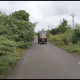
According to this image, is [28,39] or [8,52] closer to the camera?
[8,52]

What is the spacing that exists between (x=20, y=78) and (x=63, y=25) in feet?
117

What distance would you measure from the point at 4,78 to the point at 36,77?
1.43m

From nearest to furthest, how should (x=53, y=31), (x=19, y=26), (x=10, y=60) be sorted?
1. (x=10, y=60)
2. (x=19, y=26)
3. (x=53, y=31)

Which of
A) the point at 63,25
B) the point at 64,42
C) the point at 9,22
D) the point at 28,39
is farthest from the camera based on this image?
the point at 63,25

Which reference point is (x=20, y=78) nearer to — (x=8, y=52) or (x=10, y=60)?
(x=10, y=60)

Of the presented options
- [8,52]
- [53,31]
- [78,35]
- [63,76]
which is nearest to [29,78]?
[63,76]

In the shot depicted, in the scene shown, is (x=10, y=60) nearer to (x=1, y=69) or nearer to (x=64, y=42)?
(x=1, y=69)

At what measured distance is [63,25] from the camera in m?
39.7

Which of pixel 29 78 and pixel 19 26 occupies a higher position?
pixel 19 26

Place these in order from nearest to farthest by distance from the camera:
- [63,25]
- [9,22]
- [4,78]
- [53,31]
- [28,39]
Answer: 1. [4,78]
2. [9,22]
3. [28,39]
4. [63,25]
5. [53,31]

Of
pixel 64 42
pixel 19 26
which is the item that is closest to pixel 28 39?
pixel 19 26

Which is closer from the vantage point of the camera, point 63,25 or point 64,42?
point 64,42

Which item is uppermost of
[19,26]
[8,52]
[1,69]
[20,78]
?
[19,26]

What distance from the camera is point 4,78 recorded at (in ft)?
18.3
